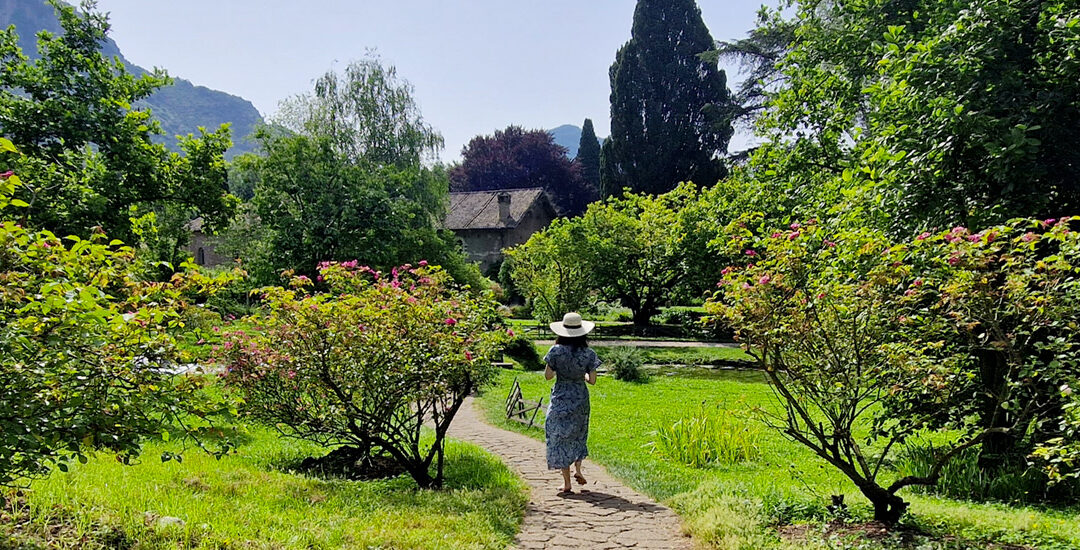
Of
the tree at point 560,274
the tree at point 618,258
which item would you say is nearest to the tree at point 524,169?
the tree at point 618,258

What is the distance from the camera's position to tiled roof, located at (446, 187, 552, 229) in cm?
4519

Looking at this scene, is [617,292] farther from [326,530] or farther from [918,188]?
[326,530]

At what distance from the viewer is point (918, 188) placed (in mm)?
7176

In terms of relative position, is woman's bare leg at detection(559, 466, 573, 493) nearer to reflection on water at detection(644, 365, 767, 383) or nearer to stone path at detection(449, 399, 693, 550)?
stone path at detection(449, 399, 693, 550)

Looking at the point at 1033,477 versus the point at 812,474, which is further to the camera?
the point at 812,474

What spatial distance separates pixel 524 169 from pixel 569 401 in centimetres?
5543

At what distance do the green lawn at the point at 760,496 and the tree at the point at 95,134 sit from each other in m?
10.0

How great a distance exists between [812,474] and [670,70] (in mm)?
44542

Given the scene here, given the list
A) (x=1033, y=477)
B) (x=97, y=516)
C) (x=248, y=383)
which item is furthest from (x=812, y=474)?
(x=97, y=516)

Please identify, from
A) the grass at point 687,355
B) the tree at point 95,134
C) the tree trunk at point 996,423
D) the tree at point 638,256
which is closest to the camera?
the tree trunk at point 996,423

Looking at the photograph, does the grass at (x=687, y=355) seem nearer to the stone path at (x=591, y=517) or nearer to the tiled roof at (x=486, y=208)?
the stone path at (x=591, y=517)

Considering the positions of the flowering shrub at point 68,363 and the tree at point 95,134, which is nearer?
the flowering shrub at point 68,363

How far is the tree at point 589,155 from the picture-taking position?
63625mm

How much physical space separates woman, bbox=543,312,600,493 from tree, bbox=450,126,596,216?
52.9 m
